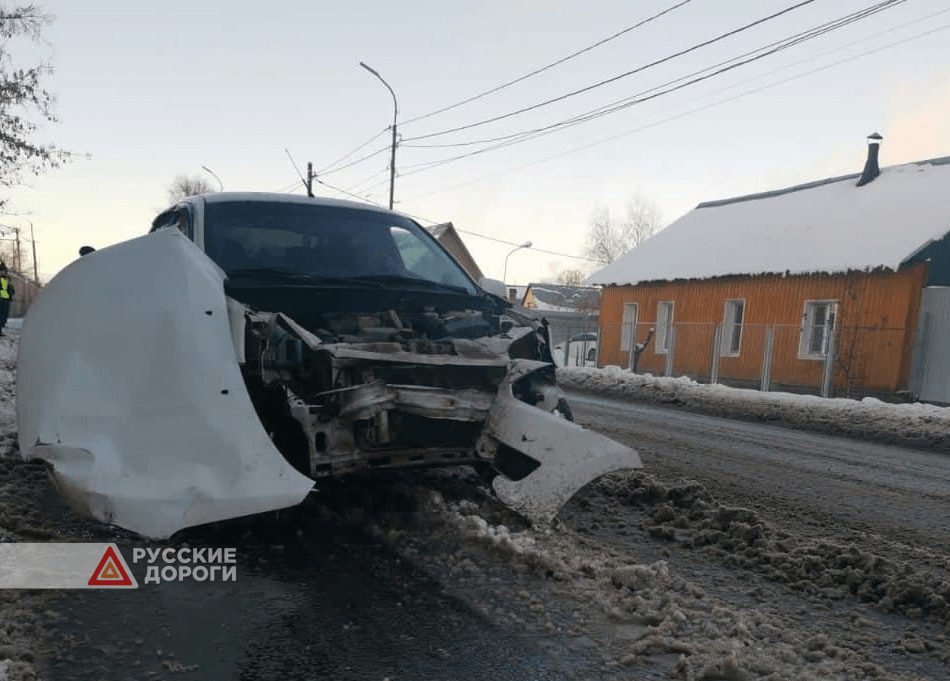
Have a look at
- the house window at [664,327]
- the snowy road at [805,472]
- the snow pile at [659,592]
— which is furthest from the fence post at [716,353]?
the snow pile at [659,592]

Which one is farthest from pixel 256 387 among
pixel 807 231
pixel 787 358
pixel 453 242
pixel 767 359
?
pixel 453 242

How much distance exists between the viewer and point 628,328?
24375 mm

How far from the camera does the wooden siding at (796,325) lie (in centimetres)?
1642

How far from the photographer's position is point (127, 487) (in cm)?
283

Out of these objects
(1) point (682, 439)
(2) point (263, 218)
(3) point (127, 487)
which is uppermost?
(2) point (263, 218)

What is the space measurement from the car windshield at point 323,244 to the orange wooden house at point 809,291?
44.5 feet

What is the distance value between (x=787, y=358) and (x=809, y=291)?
→ 257cm

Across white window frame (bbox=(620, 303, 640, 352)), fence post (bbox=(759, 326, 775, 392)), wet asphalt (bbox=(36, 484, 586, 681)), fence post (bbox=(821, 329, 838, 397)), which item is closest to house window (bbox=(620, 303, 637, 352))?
white window frame (bbox=(620, 303, 640, 352))

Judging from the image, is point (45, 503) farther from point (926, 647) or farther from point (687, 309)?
point (687, 309)

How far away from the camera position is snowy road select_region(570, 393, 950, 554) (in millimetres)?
4659

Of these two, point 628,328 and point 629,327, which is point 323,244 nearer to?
point 629,327

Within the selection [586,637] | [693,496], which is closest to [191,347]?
[586,637]

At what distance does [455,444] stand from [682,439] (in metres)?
4.87

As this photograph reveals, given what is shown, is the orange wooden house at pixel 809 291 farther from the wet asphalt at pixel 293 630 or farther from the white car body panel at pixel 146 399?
the white car body panel at pixel 146 399
